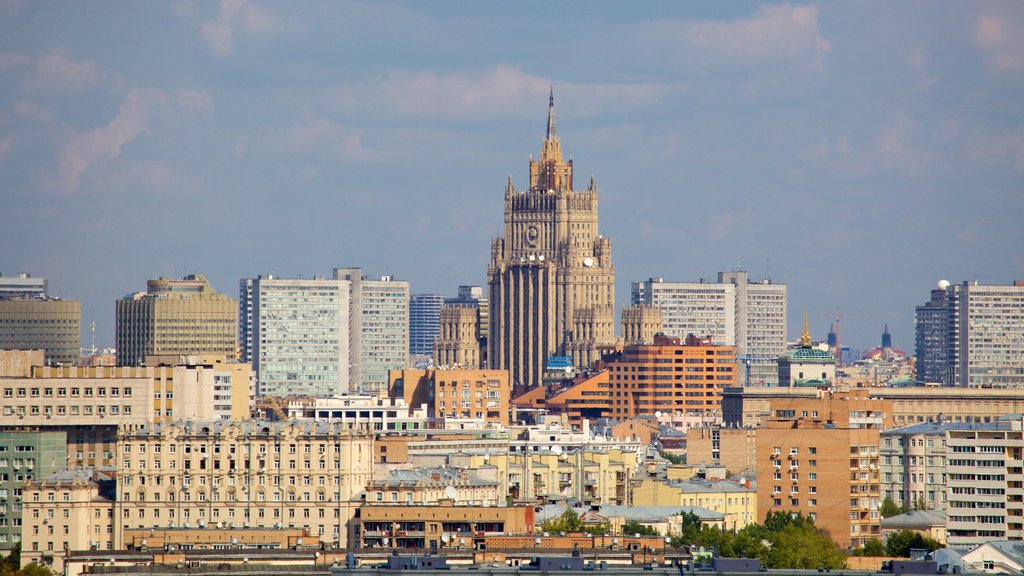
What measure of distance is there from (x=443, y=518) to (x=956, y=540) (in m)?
36.1

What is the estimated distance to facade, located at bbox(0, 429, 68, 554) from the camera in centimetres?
18588

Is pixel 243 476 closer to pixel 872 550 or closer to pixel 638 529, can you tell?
pixel 638 529

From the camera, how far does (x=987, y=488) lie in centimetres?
18038

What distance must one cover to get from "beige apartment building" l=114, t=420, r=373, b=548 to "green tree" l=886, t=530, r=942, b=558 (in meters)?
33.1

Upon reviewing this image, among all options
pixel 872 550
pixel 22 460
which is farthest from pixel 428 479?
pixel 872 550

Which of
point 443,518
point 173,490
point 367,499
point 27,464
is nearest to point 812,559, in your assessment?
point 443,518

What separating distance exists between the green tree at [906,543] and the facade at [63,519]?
153 feet

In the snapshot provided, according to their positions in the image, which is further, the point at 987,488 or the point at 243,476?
the point at 987,488

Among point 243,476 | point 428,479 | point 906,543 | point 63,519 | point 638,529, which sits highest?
point 243,476

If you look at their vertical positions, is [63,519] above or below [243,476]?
below

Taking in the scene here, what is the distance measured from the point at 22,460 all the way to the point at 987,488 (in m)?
64.4

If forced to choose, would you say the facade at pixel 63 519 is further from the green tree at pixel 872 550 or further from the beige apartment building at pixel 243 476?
the green tree at pixel 872 550

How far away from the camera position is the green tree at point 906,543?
548 feet

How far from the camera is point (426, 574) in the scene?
121 meters
